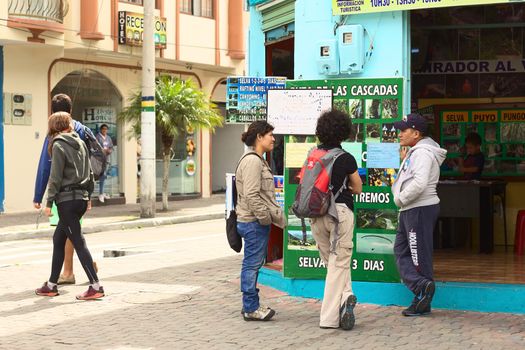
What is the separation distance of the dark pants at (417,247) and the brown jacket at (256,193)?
1169mm

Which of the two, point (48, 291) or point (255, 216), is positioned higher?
point (255, 216)

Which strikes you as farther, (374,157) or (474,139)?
(474,139)

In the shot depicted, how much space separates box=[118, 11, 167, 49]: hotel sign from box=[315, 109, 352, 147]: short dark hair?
55.7 feet

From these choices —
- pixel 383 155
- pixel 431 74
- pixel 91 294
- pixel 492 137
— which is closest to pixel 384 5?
pixel 383 155

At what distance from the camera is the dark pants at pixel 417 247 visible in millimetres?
8664

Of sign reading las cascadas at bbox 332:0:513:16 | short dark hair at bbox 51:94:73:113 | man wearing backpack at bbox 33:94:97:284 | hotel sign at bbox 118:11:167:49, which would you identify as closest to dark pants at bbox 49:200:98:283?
man wearing backpack at bbox 33:94:97:284

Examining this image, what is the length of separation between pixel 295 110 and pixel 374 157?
0.91 m

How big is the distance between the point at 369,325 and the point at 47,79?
1711 centimetres

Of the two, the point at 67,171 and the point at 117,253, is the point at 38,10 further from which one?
the point at 67,171

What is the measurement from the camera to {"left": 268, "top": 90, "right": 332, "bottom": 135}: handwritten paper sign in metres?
9.38

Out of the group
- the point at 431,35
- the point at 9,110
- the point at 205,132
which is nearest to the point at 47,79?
the point at 9,110

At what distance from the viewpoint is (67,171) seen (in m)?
9.70

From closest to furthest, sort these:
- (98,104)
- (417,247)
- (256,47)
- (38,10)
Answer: (417,247)
(256,47)
(38,10)
(98,104)

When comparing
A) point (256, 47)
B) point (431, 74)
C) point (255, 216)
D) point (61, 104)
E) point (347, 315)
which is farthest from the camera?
point (431, 74)
